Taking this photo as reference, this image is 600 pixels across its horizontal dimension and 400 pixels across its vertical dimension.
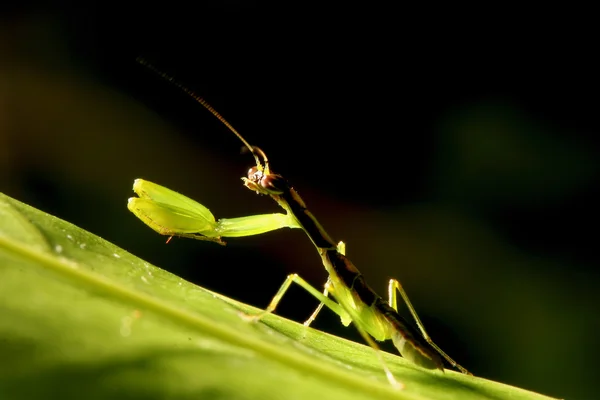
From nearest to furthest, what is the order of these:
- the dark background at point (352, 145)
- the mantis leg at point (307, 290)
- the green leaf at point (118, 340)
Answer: the green leaf at point (118, 340)
the mantis leg at point (307, 290)
the dark background at point (352, 145)

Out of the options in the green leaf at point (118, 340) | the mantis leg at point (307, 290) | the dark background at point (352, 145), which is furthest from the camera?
the dark background at point (352, 145)

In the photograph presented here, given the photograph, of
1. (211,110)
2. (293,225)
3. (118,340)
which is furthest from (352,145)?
(118,340)

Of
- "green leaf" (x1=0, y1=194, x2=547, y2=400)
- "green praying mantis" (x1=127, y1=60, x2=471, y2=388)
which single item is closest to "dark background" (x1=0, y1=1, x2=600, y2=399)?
"green praying mantis" (x1=127, y1=60, x2=471, y2=388)

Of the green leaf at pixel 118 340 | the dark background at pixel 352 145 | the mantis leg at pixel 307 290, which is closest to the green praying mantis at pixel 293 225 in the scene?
the mantis leg at pixel 307 290

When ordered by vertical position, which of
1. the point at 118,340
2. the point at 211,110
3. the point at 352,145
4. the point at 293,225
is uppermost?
the point at 352,145

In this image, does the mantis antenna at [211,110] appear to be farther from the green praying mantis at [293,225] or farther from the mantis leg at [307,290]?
the mantis leg at [307,290]

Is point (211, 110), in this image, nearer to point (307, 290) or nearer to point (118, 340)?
point (307, 290)

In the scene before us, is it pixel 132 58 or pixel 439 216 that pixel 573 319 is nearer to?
pixel 439 216
